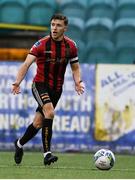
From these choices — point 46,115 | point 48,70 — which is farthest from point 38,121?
point 48,70

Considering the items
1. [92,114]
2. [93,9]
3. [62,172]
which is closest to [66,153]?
[92,114]

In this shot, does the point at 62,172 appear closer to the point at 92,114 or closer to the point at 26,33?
the point at 92,114

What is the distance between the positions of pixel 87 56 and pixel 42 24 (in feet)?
5.67

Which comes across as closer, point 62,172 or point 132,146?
point 62,172

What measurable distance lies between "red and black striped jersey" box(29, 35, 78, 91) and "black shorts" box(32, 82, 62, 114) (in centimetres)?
5

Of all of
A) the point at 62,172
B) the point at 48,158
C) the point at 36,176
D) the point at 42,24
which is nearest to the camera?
the point at 36,176

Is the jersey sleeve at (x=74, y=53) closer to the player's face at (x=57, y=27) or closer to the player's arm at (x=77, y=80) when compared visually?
the player's arm at (x=77, y=80)

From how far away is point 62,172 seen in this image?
8109 millimetres

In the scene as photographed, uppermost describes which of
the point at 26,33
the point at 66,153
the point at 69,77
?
the point at 26,33

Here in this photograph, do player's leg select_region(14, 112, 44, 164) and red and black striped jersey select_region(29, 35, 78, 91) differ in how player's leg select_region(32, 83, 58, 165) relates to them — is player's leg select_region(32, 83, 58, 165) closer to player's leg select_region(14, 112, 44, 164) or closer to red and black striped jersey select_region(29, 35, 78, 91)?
red and black striped jersey select_region(29, 35, 78, 91)

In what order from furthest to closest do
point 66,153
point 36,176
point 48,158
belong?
point 66,153 → point 48,158 → point 36,176

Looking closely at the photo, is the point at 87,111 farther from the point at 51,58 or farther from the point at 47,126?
the point at 47,126

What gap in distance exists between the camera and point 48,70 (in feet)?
30.4

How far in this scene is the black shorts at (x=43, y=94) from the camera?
9.13 metres
